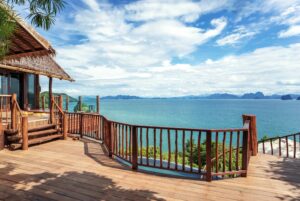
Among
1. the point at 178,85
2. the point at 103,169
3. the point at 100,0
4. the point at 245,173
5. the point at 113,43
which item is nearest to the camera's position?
the point at 245,173

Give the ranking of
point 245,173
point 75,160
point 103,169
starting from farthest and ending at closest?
point 75,160, point 103,169, point 245,173

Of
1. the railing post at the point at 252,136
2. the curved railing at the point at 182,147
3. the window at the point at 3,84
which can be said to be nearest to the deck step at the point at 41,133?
the curved railing at the point at 182,147

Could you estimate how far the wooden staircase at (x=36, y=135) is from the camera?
6543 millimetres

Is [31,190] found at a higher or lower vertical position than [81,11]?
lower

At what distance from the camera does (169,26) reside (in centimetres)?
1012

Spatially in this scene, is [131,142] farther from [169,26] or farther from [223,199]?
[169,26]

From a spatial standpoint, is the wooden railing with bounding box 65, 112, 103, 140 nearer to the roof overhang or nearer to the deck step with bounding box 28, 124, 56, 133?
the deck step with bounding box 28, 124, 56, 133

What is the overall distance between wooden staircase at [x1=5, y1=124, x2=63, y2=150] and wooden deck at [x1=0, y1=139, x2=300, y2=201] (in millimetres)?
1173

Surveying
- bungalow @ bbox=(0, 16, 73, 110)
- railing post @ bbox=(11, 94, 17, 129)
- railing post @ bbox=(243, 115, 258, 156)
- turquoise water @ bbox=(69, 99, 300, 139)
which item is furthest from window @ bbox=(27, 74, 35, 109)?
turquoise water @ bbox=(69, 99, 300, 139)

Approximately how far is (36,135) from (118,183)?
16.7ft

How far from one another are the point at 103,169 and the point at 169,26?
7.86 meters

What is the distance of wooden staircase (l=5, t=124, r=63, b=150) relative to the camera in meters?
6.54

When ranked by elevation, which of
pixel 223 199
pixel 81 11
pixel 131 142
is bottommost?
pixel 223 199

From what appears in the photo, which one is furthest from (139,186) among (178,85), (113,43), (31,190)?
(178,85)
